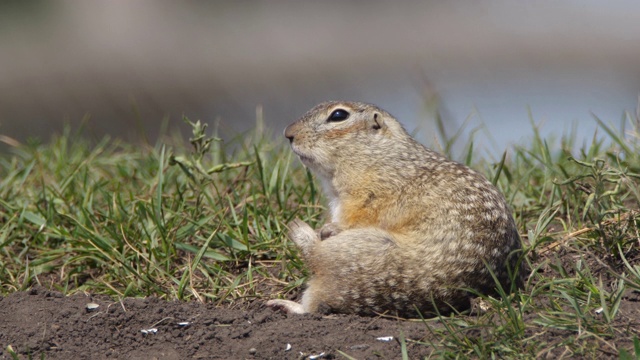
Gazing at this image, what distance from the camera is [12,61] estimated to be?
48.8 feet

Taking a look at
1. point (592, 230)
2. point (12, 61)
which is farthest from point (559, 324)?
point (12, 61)

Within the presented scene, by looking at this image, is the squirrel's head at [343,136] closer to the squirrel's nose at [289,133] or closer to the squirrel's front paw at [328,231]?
the squirrel's nose at [289,133]

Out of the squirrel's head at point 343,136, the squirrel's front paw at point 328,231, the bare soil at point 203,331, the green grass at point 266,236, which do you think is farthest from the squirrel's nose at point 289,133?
the bare soil at point 203,331

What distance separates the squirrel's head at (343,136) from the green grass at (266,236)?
0.29 m

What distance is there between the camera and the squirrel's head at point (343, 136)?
5.30 meters

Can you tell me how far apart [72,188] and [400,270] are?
8.01 feet

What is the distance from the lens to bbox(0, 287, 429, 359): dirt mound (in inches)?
160

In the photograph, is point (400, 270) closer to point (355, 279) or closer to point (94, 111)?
point (355, 279)

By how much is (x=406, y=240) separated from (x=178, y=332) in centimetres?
109

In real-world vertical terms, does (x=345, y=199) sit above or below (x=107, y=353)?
above

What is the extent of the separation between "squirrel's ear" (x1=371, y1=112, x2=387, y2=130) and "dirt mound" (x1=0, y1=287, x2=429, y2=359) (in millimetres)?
1338

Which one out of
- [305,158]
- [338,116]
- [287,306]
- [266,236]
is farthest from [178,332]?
[338,116]

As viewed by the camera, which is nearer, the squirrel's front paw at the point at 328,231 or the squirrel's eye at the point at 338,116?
the squirrel's front paw at the point at 328,231

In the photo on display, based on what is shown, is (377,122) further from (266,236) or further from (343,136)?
(266,236)
